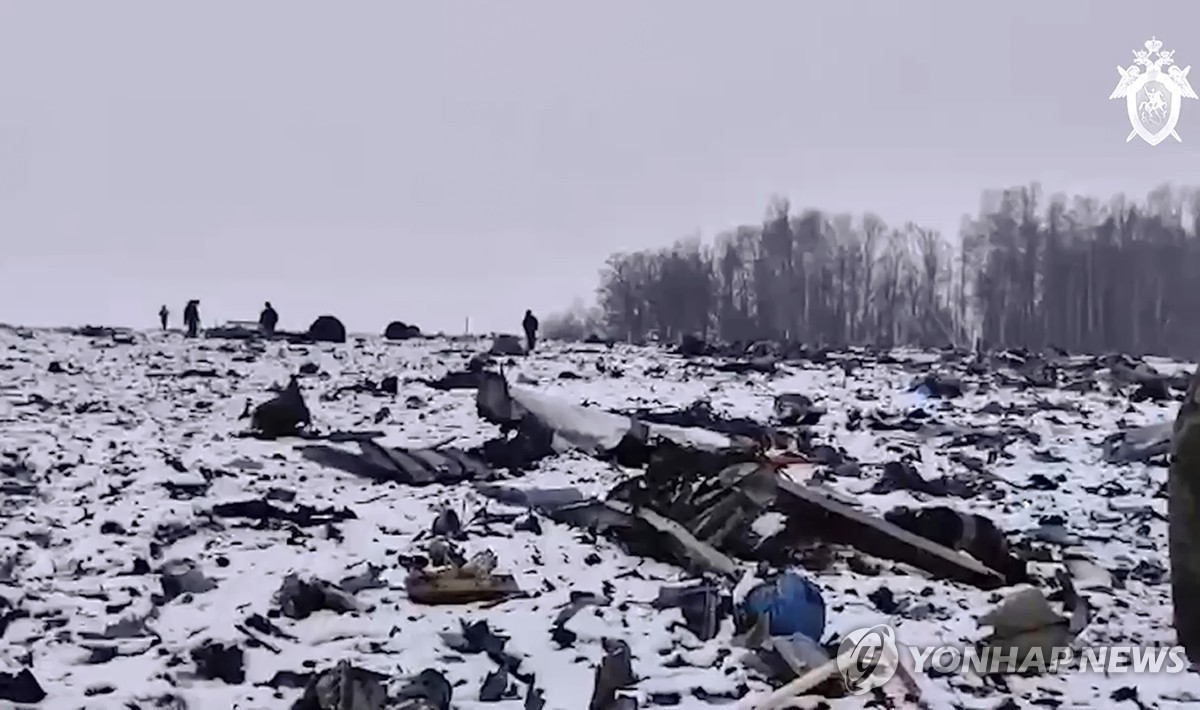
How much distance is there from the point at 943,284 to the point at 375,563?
59110mm

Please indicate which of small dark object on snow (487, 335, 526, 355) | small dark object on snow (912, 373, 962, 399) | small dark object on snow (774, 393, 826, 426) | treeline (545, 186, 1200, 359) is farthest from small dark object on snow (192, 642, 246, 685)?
treeline (545, 186, 1200, 359)

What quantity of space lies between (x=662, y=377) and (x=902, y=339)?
42405mm

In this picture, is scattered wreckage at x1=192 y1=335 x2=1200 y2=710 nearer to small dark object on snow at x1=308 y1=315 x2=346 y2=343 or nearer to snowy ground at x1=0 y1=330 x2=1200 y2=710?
snowy ground at x1=0 y1=330 x2=1200 y2=710

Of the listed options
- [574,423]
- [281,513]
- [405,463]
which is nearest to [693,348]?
[574,423]

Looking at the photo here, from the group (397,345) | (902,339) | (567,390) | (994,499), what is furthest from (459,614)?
(902,339)

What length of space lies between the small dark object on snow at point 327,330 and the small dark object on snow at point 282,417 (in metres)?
12.1

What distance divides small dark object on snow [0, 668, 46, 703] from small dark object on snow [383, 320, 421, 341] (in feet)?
66.0

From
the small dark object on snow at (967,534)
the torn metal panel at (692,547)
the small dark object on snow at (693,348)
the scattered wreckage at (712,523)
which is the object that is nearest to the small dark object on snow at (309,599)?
the scattered wreckage at (712,523)

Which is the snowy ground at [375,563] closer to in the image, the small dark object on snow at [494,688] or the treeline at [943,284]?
the small dark object on snow at [494,688]

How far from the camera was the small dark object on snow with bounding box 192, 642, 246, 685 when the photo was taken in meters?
5.34

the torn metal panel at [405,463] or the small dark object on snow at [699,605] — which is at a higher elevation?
the torn metal panel at [405,463]

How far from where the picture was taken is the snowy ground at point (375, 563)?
17.5 feet

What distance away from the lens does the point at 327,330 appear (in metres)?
23.9

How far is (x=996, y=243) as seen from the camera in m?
61.4
